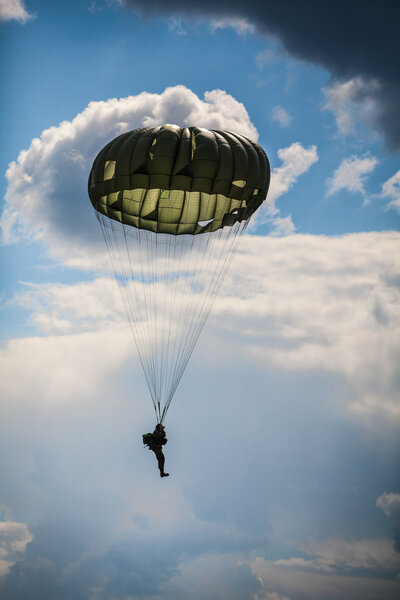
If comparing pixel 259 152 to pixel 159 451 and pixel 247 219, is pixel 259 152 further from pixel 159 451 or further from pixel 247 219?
pixel 159 451

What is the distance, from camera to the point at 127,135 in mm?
24641

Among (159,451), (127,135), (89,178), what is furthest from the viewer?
(89,178)

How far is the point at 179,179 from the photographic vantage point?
23.4m

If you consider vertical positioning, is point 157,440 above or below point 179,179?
below

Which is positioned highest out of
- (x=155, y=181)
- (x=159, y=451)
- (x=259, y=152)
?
(x=259, y=152)

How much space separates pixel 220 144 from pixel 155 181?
9.84ft

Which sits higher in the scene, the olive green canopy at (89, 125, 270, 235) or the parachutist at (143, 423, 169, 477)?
the olive green canopy at (89, 125, 270, 235)

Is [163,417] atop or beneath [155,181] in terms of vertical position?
beneath

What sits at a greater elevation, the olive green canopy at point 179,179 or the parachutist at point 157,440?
the olive green canopy at point 179,179

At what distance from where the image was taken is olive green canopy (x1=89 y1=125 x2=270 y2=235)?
2333 centimetres

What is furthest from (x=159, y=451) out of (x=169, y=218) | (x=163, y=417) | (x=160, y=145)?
(x=160, y=145)

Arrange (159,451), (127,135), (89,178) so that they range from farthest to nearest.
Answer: (89,178) → (127,135) → (159,451)

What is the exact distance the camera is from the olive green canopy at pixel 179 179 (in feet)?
76.5

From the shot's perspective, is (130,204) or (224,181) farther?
(130,204)
